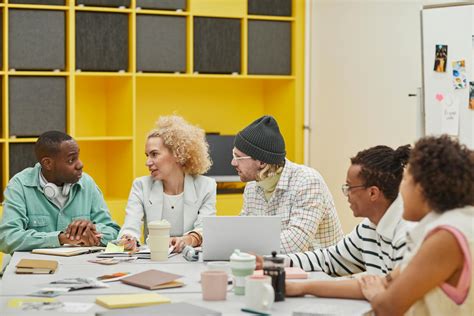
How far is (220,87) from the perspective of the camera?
675 centimetres

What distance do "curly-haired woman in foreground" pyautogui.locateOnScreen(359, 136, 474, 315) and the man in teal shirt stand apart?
5.95 feet

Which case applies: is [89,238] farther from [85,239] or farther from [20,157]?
[20,157]

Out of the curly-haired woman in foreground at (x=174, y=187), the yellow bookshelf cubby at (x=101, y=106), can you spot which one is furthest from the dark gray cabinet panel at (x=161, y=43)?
the curly-haired woman in foreground at (x=174, y=187)

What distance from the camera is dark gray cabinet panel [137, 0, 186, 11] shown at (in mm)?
6039

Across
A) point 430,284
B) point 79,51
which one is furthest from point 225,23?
point 430,284

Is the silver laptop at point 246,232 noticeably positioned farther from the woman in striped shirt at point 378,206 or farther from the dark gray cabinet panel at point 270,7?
the dark gray cabinet panel at point 270,7

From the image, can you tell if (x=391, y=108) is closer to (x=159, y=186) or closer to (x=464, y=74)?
(x=464, y=74)

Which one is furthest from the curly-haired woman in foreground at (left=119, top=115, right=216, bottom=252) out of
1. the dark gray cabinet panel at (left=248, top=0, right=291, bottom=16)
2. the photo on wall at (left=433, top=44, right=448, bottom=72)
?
the dark gray cabinet panel at (left=248, top=0, right=291, bottom=16)

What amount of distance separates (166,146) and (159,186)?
8.5 inches

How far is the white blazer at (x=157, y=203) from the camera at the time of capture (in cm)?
414

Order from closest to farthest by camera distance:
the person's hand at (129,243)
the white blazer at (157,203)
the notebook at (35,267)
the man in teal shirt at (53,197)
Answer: the notebook at (35,267), the person's hand at (129,243), the man in teal shirt at (53,197), the white blazer at (157,203)

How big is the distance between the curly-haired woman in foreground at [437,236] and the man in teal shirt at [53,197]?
1.81 m

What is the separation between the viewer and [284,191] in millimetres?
3883

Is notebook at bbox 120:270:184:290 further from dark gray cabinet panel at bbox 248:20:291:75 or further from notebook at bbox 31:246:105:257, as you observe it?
dark gray cabinet panel at bbox 248:20:291:75
